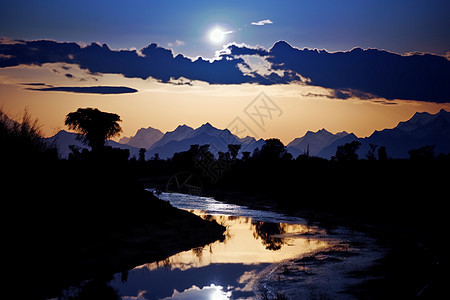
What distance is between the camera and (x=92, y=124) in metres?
70.6

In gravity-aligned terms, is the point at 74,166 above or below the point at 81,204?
above

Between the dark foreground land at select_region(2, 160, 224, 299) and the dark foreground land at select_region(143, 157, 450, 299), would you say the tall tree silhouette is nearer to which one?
the dark foreground land at select_region(143, 157, 450, 299)

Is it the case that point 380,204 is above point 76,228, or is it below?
below

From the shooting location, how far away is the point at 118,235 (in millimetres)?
19516

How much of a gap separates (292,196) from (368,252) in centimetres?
3010

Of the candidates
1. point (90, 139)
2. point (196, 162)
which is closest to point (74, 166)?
point (90, 139)

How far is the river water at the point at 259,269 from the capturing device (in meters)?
13.7

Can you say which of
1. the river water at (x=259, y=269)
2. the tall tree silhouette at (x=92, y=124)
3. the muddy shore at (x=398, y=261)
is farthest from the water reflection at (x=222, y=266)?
the tall tree silhouette at (x=92, y=124)

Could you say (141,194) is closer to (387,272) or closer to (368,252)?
(368,252)

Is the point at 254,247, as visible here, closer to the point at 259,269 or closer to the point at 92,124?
the point at 259,269

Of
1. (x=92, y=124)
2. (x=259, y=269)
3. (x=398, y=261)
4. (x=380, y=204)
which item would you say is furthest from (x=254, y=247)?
(x=92, y=124)

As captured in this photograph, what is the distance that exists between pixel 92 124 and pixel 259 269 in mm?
59538

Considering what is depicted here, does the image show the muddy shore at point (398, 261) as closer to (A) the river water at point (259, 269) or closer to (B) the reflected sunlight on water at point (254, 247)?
(A) the river water at point (259, 269)

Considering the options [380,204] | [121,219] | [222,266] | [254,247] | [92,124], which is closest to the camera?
[222,266]
